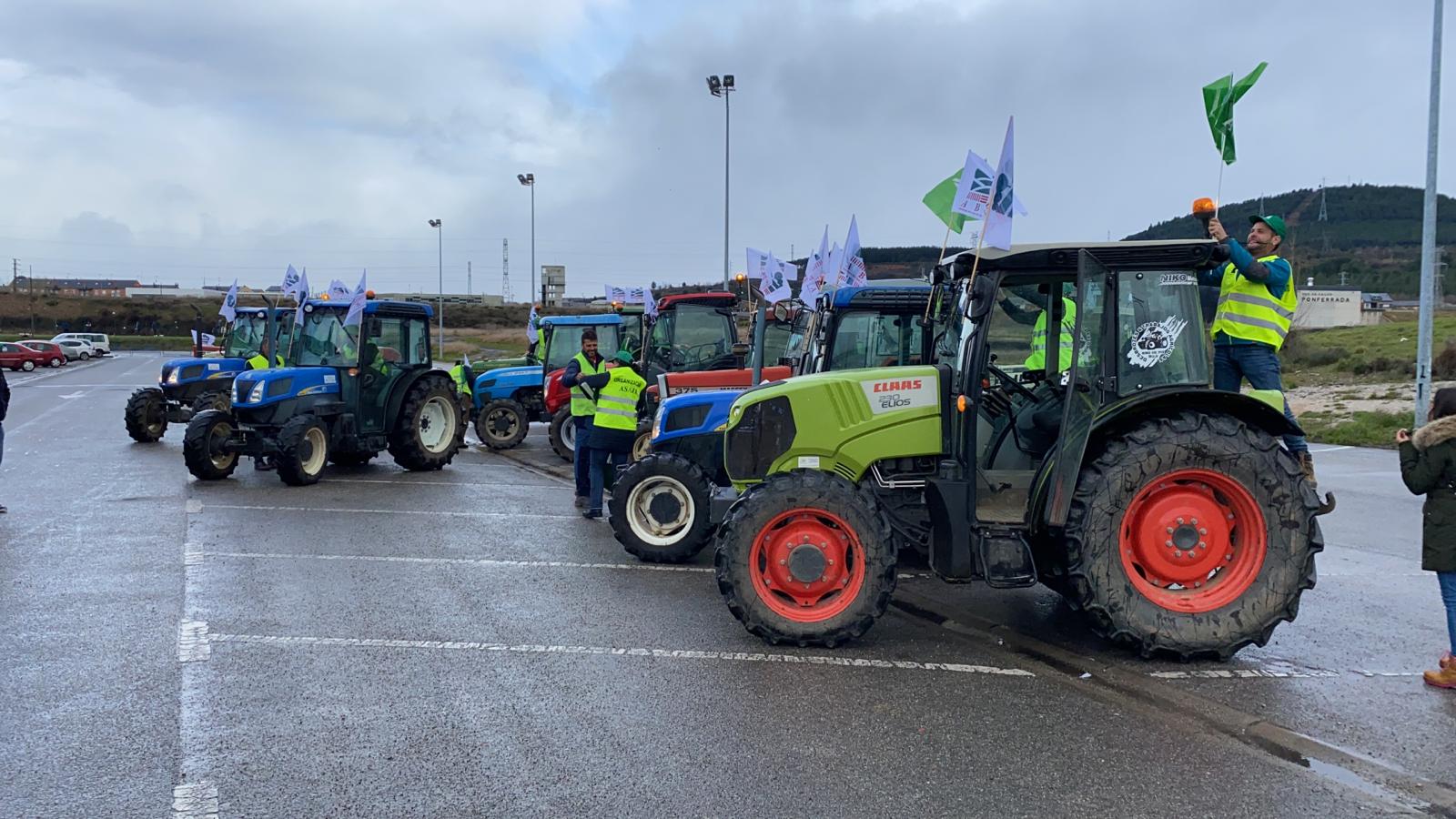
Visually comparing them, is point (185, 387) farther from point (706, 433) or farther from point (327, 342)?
point (706, 433)

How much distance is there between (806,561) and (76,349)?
64.6m

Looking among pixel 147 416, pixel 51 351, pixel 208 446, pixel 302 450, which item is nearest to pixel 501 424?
pixel 302 450

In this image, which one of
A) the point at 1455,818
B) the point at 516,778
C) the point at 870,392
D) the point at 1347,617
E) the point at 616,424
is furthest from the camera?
the point at 616,424

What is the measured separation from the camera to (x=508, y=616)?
686 cm

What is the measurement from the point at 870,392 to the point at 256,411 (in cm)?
971

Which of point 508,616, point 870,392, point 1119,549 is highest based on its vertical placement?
point 870,392

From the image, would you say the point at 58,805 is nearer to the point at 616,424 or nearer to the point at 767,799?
the point at 767,799

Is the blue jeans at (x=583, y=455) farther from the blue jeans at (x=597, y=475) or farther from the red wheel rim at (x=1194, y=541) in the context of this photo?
the red wheel rim at (x=1194, y=541)

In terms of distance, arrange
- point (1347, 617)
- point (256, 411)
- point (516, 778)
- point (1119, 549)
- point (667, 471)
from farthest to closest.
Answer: point (256, 411) < point (667, 471) < point (1347, 617) < point (1119, 549) < point (516, 778)

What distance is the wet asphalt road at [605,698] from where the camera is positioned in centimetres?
418

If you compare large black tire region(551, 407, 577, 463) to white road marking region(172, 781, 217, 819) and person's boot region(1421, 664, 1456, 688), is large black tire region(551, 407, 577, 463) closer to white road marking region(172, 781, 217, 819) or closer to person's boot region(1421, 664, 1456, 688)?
white road marking region(172, 781, 217, 819)

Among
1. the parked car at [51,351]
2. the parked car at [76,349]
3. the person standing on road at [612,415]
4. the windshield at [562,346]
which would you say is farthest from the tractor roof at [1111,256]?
the parked car at [76,349]

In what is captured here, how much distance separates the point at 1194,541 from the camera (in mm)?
5883

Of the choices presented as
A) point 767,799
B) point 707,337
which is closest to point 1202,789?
point 767,799
